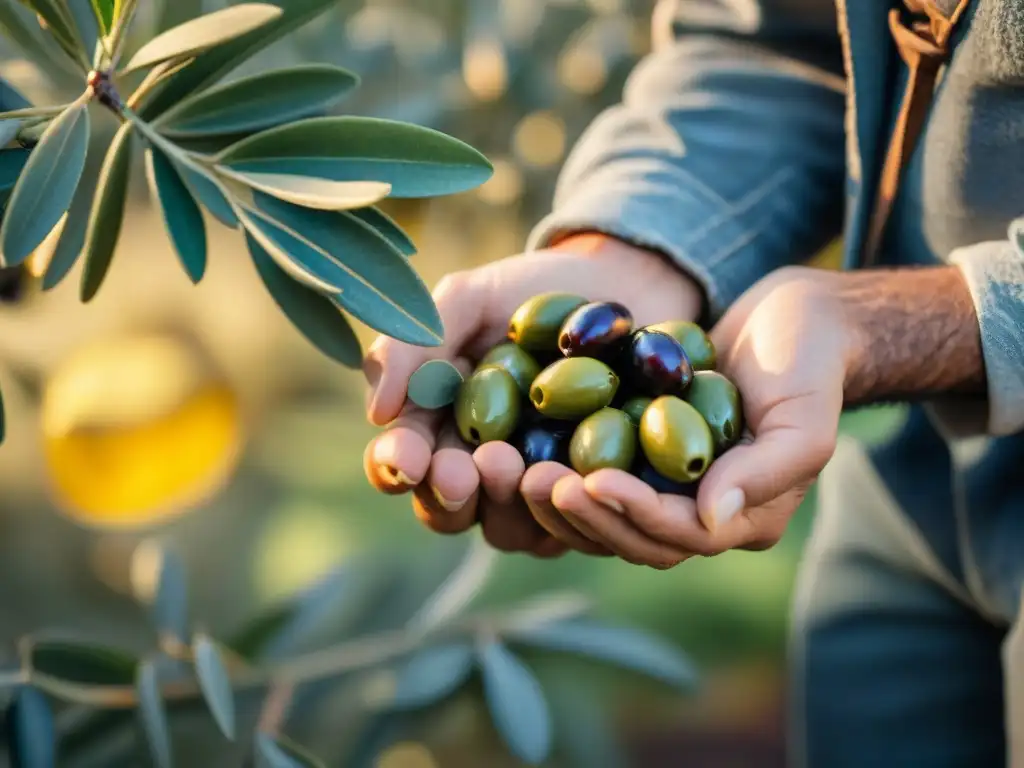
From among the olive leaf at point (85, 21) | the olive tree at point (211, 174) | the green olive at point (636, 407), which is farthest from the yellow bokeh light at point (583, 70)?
the olive leaf at point (85, 21)

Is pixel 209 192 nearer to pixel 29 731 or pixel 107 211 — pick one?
pixel 107 211

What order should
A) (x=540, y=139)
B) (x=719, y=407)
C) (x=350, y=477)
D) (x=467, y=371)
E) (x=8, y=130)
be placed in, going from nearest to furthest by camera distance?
(x=8, y=130), (x=719, y=407), (x=467, y=371), (x=540, y=139), (x=350, y=477)

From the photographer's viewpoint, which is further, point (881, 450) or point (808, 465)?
point (881, 450)

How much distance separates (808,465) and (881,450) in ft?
1.72

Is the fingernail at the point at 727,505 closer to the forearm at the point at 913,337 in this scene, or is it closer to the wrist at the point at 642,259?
the forearm at the point at 913,337

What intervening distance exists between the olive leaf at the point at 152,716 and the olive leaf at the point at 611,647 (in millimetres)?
650

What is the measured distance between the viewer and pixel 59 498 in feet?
7.09

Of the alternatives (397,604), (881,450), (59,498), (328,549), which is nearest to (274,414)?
(328,549)

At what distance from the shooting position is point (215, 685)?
3.56ft

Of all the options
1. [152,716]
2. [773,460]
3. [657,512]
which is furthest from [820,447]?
[152,716]

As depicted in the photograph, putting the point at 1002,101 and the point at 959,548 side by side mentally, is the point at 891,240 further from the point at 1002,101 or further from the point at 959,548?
the point at 959,548

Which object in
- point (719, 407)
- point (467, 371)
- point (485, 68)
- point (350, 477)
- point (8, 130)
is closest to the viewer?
point (8, 130)

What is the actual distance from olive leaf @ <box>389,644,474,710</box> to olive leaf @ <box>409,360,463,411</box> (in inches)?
28.1

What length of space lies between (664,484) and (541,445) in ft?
0.37
